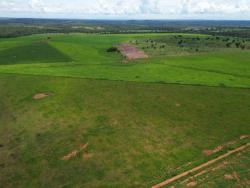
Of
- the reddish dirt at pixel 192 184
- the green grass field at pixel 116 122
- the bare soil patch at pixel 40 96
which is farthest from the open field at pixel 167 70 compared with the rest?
the reddish dirt at pixel 192 184

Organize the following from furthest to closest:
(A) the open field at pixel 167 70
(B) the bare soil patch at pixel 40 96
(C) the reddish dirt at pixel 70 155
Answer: (A) the open field at pixel 167 70 → (B) the bare soil patch at pixel 40 96 → (C) the reddish dirt at pixel 70 155

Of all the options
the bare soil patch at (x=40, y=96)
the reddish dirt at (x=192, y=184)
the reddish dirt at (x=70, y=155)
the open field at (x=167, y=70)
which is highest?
the open field at (x=167, y=70)

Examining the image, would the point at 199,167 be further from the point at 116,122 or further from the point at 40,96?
the point at 40,96

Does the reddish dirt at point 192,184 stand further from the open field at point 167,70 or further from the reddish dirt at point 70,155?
Answer: the open field at point 167,70

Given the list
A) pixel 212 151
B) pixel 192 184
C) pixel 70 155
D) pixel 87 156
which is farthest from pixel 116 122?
pixel 192 184

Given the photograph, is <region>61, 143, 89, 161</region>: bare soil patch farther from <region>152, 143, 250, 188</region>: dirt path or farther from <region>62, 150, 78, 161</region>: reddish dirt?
<region>152, 143, 250, 188</region>: dirt path

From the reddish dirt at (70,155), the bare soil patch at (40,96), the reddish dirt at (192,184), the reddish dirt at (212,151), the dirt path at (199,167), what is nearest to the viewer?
the reddish dirt at (192,184)

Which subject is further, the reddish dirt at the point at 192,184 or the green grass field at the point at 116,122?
the green grass field at the point at 116,122

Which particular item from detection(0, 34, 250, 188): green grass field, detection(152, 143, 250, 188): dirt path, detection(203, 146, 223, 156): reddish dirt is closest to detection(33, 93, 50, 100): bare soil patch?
detection(0, 34, 250, 188): green grass field

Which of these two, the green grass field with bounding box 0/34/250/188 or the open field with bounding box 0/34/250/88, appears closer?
the green grass field with bounding box 0/34/250/188
